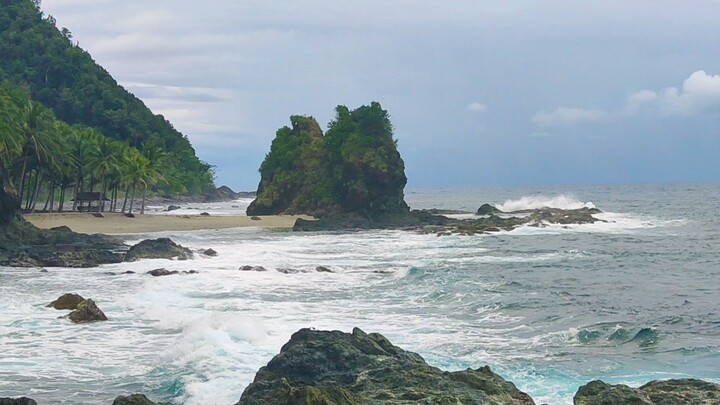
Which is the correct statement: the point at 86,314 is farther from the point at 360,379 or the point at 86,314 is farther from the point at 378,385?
the point at 378,385

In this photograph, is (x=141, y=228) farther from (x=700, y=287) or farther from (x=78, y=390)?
(x=78, y=390)

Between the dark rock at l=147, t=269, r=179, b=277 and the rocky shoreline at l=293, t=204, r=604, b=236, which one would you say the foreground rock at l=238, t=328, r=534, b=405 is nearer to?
the dark rock at l=147, t=269, r=179, b=277

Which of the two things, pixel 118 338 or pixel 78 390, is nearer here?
pixel 78 390

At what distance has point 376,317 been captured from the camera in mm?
19875

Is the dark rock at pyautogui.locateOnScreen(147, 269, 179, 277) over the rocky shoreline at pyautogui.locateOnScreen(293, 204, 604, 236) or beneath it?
beneath

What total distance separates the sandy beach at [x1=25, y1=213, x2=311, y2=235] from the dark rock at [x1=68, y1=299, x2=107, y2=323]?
3056 cm

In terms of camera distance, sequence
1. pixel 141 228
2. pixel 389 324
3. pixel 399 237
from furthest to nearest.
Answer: pixel 141 228
pixel 399 237
pixel 389 324

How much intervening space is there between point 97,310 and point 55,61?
357ft

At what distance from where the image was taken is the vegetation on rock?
209 feet

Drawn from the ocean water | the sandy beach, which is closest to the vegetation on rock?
the sandy beach

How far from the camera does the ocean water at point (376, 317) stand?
1372 centimetres

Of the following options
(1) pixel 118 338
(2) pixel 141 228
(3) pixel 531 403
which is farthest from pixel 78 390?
(2) pixel 141 228

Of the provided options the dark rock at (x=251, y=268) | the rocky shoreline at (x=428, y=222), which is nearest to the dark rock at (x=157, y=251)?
the dark rock at (x=251, y=268)

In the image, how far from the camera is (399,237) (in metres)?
49.6
